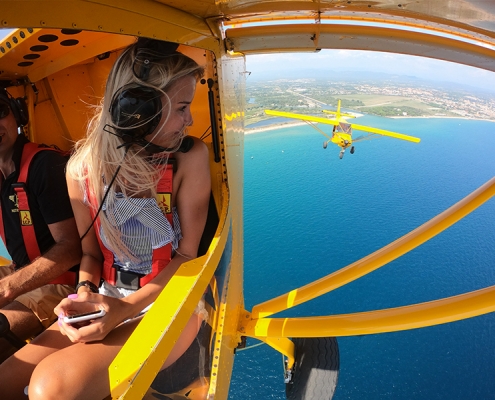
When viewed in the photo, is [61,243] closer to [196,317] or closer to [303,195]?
[196,317]

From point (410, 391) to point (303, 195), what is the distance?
5.25 m

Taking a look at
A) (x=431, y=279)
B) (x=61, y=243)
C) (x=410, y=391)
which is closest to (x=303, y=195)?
(x=431, y=279)

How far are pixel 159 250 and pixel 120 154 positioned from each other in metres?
0.38

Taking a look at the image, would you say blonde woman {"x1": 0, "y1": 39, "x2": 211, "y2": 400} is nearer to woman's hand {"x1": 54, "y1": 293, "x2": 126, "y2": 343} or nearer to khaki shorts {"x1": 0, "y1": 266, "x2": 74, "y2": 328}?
woman's hand {"x1": 54, "y1": 293, "x2": 126, "y2": 343}

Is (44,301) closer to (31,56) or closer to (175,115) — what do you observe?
(175,115)

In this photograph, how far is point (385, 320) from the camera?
5.58ft

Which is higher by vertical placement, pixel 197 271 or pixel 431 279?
pixel 197 271

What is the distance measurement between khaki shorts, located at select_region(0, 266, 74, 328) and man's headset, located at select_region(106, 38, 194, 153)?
84 cm

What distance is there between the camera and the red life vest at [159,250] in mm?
1251

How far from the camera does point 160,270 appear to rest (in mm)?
1311

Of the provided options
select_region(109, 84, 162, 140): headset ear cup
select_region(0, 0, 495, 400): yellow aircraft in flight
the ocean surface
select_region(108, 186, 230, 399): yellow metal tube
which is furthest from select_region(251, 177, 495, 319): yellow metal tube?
the ocean surface

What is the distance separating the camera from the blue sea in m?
4.87

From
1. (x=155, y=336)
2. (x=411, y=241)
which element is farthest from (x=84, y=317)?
(x=411, y=241)

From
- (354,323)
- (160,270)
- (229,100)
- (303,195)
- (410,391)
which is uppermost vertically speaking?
(229,100)
